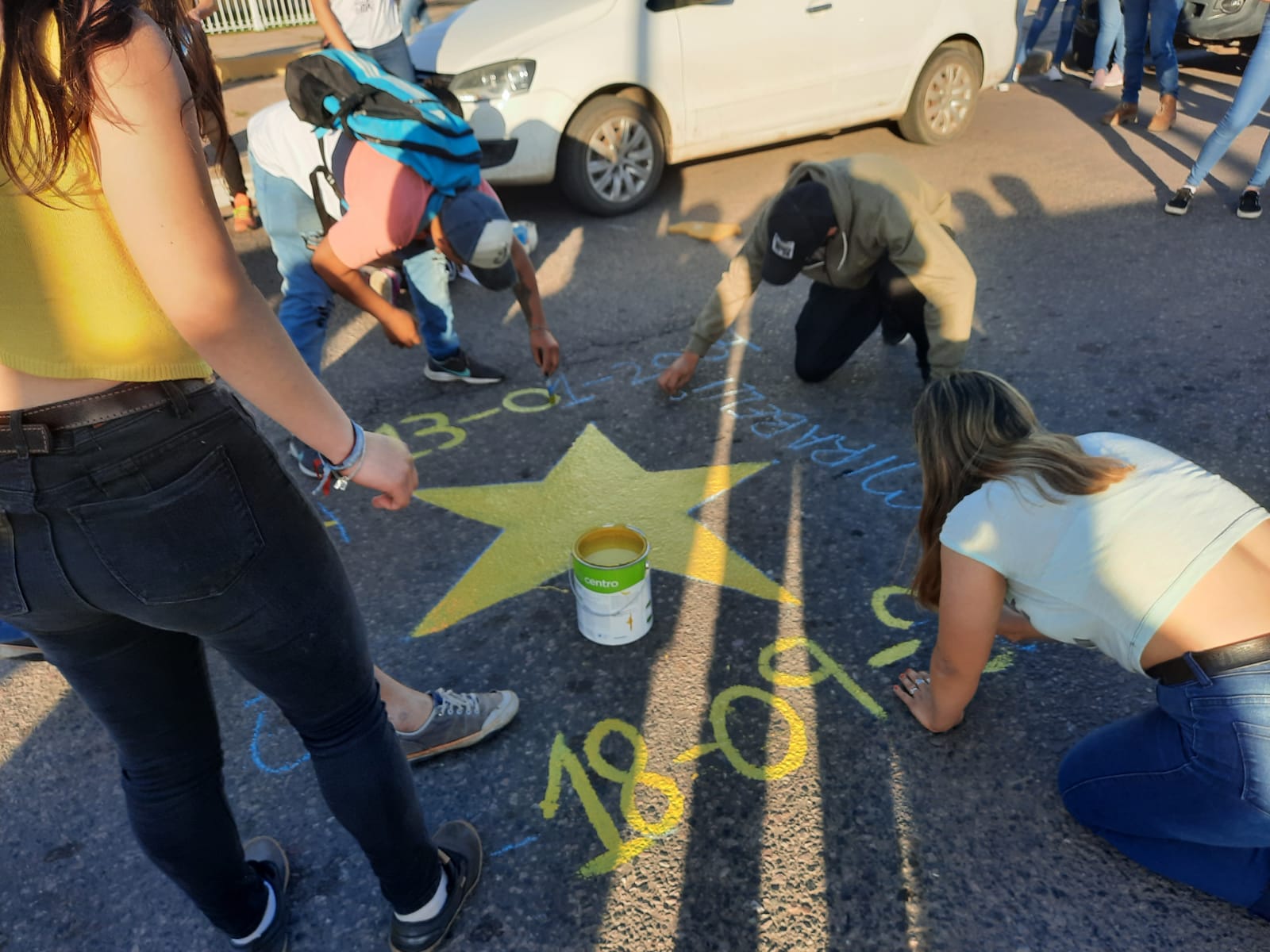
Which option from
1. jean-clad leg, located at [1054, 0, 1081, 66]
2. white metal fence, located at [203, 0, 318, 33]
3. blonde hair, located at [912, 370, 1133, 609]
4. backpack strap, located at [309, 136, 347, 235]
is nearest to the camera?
blonde hair, located at [912, 370, 1133, 609]

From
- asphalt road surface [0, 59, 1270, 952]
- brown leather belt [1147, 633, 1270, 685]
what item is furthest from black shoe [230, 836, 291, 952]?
brown leather belt [1147, 633, 1270, 685]

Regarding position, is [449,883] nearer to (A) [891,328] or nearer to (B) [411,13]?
(A) [891,328]

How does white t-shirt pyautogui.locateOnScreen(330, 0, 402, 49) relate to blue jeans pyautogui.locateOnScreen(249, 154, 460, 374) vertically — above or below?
above

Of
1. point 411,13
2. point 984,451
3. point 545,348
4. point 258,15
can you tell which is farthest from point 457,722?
point 258,15

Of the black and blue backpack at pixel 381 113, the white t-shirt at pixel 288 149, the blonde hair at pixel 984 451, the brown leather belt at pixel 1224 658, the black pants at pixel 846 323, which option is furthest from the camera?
the black pants at pixel 846 323

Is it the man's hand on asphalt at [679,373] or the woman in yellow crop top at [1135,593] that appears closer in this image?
the woman in yellow crop top at [1135,593]

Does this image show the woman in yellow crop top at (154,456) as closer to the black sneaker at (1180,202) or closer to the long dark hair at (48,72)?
the long dark hair at (48,72)

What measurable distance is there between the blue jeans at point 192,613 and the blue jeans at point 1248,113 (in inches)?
222

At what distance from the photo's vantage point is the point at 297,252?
3395mm

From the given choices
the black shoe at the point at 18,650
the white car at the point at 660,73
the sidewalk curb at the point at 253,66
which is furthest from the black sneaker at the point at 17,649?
the sidewalk curb at the point at 253,66

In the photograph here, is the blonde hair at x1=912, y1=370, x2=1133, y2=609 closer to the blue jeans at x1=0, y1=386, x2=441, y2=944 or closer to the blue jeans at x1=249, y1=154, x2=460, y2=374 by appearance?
the blue jeans at x1=0, y1=386, x2=441, y2=944

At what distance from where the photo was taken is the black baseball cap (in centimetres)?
317

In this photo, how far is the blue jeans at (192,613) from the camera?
1.15 m

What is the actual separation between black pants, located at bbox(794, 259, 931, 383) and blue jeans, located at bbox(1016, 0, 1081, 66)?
253 inches
